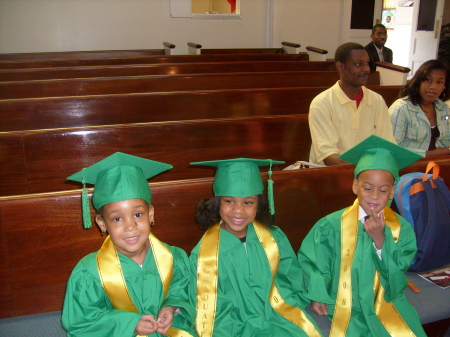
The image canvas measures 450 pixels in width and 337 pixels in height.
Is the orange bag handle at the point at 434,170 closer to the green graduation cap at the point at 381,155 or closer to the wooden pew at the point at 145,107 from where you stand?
the green graduation cap at the point at 381,155

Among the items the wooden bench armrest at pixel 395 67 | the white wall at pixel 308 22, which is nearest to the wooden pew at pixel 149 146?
the wooden bench armrest at pixel 395 67

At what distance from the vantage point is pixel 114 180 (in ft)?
5.40

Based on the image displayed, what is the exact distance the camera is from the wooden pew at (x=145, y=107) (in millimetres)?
3145

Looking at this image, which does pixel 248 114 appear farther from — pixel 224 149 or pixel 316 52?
pixel 316 52

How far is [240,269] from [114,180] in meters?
0.71

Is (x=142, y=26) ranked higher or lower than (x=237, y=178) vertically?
higher

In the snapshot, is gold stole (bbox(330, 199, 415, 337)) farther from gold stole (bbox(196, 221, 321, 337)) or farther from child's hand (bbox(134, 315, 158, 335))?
child's hand (bbox(134, 315, 158, 335))

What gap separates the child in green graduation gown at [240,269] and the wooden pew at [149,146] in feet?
3.48

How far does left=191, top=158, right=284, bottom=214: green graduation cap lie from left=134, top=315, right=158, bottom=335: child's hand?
599 millimetres

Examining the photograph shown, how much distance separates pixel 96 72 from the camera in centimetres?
465

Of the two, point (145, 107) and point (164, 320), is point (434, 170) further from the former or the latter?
point (145, 107)

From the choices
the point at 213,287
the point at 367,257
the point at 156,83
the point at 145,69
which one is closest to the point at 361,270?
the point at 367,257

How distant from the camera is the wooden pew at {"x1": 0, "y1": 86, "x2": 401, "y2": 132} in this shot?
3145 millimetres

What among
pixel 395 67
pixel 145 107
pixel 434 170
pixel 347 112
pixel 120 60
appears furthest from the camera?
pixel 120 60
